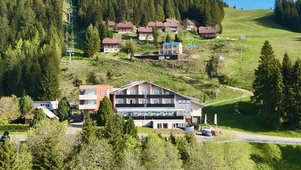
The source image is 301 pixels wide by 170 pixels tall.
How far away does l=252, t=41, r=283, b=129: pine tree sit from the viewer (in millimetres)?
76875

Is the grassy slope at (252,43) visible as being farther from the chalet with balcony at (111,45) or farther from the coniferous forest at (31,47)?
the coniferous forest at (31,47)

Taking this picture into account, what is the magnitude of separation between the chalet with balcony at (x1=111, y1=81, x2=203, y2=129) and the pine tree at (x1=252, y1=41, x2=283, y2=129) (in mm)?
11622

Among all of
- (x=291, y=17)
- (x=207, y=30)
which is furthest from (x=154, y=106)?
(x=291, y=17)

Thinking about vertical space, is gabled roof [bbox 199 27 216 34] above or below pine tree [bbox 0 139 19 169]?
above

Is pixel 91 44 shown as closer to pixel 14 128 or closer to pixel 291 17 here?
pixel 14 128

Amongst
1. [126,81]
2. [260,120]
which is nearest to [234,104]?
[260,120]

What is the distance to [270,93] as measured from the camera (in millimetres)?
78562

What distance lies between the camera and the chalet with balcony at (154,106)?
79062 millimetres

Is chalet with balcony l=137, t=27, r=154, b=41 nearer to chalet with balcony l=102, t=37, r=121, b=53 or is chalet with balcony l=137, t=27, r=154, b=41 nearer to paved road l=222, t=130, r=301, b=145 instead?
chalet with balcony l=102, t=37, r=121, b=53

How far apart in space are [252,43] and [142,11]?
49.6 m

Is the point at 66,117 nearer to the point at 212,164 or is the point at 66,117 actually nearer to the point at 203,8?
the point at 212,164

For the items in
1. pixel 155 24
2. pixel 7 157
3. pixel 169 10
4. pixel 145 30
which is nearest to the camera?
pixel 7 157

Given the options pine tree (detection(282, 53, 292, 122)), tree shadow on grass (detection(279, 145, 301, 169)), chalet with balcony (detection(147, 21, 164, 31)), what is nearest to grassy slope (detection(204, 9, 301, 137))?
pine tree (detection(282, 53, 292, 122))

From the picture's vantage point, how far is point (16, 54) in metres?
122
